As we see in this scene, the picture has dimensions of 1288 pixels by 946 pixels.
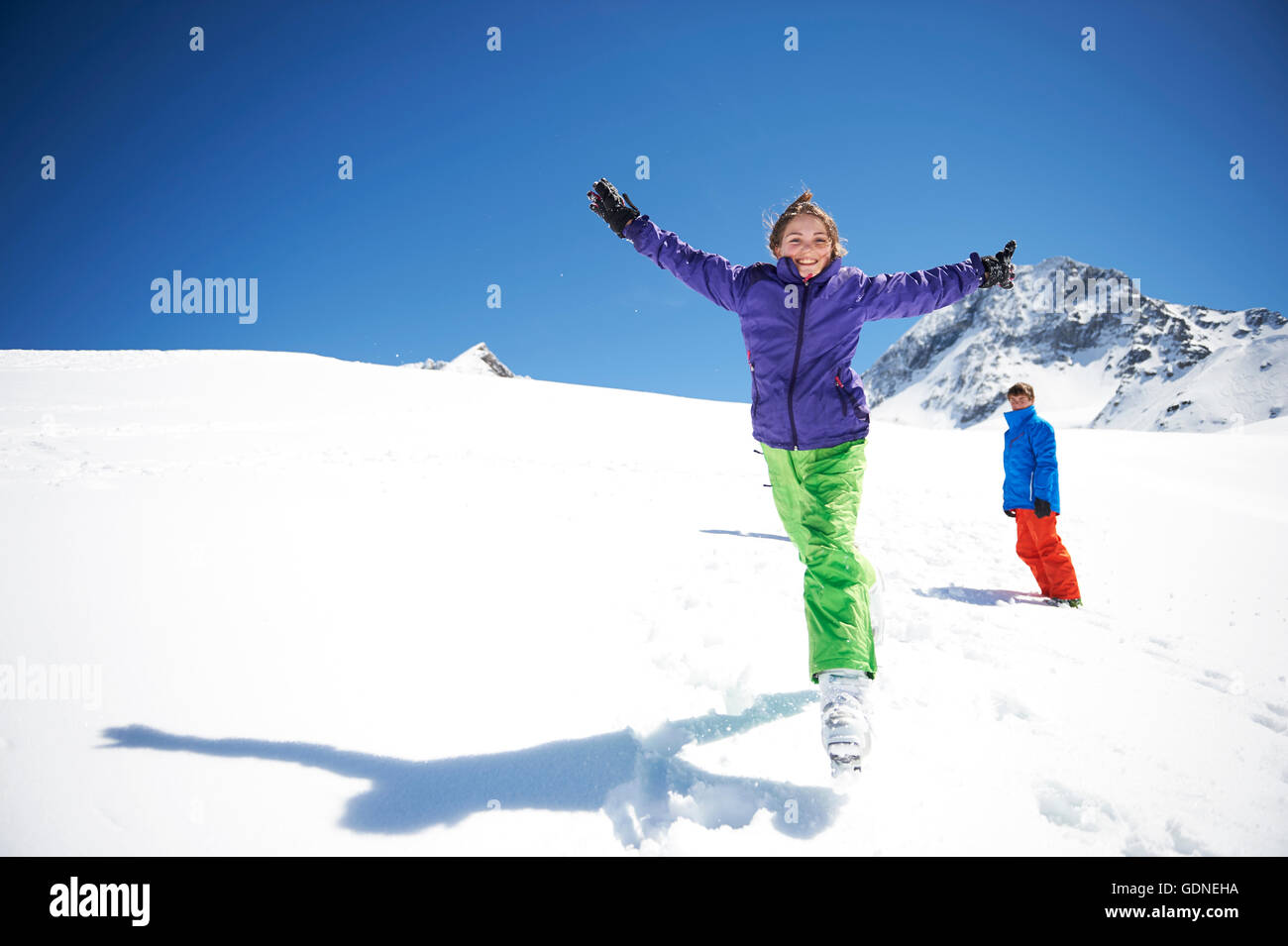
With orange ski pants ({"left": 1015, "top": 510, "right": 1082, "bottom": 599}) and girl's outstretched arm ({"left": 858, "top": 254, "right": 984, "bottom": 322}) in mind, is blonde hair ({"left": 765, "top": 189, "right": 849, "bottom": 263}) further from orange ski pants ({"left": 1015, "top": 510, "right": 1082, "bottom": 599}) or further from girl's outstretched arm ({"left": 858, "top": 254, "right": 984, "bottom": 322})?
orange ski pants ({"left": 1015, "top": 510, "right": 1082, "bottom": 599})

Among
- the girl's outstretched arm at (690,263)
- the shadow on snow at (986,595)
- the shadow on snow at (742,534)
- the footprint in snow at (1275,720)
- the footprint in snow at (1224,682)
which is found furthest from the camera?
the shadow on snow at (742,534)

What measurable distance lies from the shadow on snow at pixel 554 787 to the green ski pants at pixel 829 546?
544 millimetres

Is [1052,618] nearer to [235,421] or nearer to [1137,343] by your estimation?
[235,421]

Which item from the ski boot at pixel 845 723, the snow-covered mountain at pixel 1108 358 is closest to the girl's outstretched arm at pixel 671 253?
the ski boot at pixel 845 723

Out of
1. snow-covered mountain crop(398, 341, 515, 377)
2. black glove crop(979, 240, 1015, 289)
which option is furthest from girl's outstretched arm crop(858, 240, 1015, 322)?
snow-covered mountain crop(398, 341, 515, 377)

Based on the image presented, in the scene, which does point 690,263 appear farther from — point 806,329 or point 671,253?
point 806,329

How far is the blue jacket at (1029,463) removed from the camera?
5.61 m

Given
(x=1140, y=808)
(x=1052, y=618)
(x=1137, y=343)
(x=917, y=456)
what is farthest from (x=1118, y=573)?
(x=1137, y=343)

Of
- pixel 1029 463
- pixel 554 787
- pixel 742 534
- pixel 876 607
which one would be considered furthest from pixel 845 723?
pixel 1029 463

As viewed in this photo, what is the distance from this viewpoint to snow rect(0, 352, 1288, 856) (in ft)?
5.86

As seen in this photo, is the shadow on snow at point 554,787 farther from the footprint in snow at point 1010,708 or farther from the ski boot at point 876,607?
the footprint in snow at point 1010,708

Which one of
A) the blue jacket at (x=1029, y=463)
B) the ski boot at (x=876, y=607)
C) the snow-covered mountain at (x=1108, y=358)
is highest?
the snow-covered mountain at (x=1108, y=358)

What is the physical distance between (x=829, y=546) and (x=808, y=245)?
1.48m
